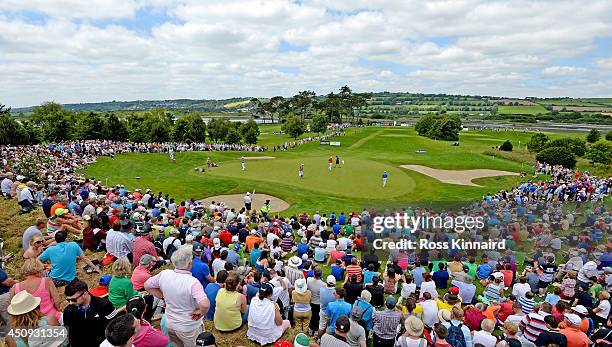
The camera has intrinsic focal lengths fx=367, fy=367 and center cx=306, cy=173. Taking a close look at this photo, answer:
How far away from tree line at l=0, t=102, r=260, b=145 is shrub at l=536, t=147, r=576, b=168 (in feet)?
158

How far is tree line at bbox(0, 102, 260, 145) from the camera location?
Result: 49.3 metres

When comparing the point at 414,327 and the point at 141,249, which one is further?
the point at 141,249

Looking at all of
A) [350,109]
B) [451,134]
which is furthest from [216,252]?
[350,109]

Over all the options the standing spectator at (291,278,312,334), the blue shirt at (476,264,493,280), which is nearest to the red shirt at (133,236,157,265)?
the standing spectator at (291,278,312,334)

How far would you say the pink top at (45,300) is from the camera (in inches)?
251

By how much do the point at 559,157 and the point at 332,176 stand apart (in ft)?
101

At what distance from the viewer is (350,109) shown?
123 meters

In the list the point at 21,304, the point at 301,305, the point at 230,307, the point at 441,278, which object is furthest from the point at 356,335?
the point at 441,278

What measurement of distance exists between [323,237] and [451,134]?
80.1 m

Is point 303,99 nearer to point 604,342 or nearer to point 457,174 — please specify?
point 457,174

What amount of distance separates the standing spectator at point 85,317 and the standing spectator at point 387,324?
16.9ft

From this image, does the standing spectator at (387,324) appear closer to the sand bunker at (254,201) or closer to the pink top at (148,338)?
the pink top at (148,338)

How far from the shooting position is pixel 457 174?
39312 millimetres

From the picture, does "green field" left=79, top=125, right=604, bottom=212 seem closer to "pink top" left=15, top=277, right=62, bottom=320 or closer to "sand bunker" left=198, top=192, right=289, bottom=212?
"sand bunker" left=198, top=192, right=289, bottom=212
